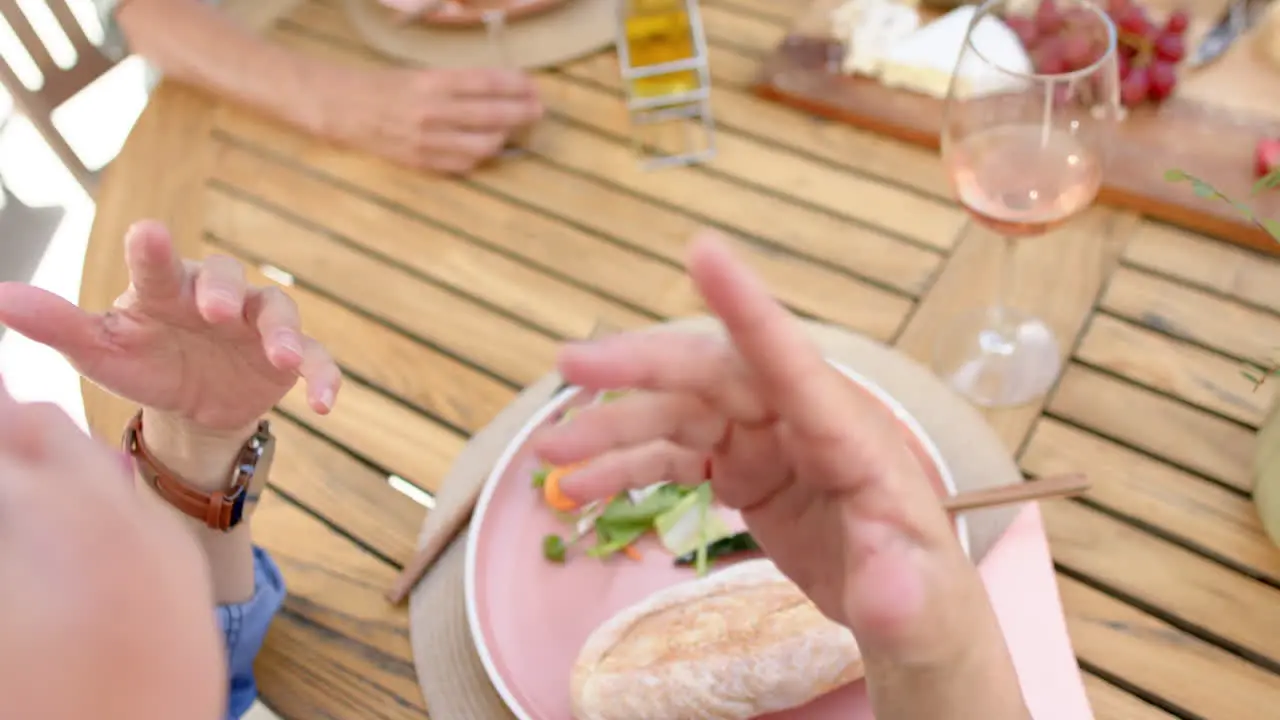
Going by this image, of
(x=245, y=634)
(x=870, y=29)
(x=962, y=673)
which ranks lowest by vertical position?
(x=245, y=634)

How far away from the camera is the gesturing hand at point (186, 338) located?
61 cm

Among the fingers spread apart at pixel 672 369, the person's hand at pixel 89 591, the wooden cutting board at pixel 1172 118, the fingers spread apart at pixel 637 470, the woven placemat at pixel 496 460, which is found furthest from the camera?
the wooden cutting board at pixel 1172 118

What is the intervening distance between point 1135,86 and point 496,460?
0.69 metres

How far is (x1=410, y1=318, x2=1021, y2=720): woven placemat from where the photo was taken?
67 centimetres

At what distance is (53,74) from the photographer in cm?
126

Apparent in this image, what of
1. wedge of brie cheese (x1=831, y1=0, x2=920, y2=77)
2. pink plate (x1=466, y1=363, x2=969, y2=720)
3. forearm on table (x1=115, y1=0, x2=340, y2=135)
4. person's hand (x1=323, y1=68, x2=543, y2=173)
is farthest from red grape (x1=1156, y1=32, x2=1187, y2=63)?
forearm on table (x1=115, y1=0, x2=340, y2=135)

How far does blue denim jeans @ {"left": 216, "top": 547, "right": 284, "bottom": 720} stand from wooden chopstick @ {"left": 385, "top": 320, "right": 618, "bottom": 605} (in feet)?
0.28

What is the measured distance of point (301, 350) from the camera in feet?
1.98

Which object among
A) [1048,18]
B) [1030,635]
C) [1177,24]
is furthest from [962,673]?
[1177,24]

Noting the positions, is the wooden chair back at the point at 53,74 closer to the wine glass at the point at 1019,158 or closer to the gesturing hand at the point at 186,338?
the gesturing hand at the point at 186,338

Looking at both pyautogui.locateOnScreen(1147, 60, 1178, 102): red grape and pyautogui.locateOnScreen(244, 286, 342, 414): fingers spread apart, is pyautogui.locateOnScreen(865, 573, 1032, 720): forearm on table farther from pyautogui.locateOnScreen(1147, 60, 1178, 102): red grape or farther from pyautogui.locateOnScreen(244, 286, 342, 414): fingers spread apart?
pyautogui.locateOnScreen(1147, 60, 1178, 102): red grape

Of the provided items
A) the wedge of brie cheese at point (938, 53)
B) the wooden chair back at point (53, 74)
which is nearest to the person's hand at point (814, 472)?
the wedge of brie cheese at point (938, 53)

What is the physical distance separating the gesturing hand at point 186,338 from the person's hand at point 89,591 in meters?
0.21

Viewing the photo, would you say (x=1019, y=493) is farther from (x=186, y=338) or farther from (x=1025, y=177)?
(x=186, y=338)
